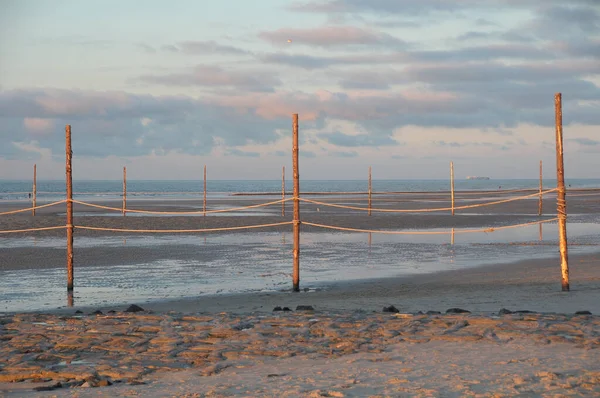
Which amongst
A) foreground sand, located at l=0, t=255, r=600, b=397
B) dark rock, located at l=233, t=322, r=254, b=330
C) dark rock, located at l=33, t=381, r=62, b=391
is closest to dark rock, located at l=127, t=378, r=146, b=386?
Answer: foreground sand, located at l=0, t=255, r=600, b=397

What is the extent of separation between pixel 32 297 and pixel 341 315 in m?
5.89

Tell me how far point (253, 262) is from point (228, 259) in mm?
910

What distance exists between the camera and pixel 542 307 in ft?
34.7

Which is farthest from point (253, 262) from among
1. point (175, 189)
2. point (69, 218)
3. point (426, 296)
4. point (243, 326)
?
point (175, 189)

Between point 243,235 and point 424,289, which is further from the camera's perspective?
point 243,235

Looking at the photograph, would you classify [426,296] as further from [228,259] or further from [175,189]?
[175,189]

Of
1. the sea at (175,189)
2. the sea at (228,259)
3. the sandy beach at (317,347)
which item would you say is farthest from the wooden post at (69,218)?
the sea at (175,189)

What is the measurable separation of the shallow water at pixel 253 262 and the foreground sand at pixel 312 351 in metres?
2.13

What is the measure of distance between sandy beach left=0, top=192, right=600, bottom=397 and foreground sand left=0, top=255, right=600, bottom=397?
0.02 m

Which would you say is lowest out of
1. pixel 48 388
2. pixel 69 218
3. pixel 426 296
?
pixel 426 296

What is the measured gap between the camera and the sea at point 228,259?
43.3 feet

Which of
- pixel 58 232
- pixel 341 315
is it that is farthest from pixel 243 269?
pixel 58 232

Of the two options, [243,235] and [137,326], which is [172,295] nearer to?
[137,326]

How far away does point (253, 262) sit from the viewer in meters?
17.4
